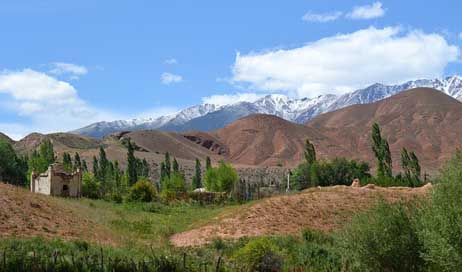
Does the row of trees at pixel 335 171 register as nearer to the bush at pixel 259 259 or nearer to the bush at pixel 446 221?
the bush at pixel 259 259

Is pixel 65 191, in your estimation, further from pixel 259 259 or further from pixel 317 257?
pixel 259 259

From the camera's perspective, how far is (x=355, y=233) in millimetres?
21688

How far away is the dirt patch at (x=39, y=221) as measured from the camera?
30.3m

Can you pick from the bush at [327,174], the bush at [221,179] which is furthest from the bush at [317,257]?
the bush at [327,174]

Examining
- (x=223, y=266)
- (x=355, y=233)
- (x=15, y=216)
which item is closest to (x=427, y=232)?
(x=355, y=233)

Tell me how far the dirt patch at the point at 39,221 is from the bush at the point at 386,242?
1462cm

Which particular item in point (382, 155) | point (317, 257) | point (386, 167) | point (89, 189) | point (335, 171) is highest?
point (382, 155)

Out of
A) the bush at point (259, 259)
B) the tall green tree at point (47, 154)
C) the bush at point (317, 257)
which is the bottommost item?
the bush at point (317, 257)

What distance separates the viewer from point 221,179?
3428 inches

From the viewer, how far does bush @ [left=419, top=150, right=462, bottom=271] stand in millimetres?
17203

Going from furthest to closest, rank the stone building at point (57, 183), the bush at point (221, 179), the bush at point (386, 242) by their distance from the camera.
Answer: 1. the bush at point (221, 179)
2. the stone building at point (57, 183)
3. the bush at point (386, 242)

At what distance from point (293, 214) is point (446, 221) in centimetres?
2317

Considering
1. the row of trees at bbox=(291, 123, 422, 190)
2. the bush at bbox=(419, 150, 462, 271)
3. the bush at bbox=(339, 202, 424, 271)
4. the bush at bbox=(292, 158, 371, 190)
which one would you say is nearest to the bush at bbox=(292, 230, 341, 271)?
the bush at bbox=(339, 202, 424, 271)

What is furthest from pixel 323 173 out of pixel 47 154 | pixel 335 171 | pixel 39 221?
pixel 39 221
